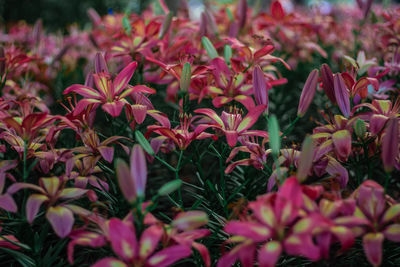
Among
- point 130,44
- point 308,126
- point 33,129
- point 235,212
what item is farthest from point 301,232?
point 308,126

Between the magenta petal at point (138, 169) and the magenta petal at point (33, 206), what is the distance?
19 cm

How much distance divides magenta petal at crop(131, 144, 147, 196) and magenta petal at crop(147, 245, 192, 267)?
0.39 ft

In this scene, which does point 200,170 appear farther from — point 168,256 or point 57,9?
point 57,9

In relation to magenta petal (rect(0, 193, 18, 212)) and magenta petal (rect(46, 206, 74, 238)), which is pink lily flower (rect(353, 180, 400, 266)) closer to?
magenta petal (rect(46, 206, 74, 238))

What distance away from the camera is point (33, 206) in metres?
0.68

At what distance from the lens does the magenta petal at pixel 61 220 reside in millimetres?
654

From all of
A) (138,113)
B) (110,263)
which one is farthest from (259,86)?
(110,263)

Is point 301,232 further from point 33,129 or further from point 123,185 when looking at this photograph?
point 33,129

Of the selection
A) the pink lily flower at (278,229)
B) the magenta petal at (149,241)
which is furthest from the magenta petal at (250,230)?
the magenta petal at (149,241)

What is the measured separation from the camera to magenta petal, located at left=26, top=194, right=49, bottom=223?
26.5 inches

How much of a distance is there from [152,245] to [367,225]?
15.0 inches

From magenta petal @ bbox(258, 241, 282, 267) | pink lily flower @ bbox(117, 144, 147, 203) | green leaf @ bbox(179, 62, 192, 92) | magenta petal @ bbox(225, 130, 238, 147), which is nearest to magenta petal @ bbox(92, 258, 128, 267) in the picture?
pink lily flower @ bbox(117, 144, 147, 203)

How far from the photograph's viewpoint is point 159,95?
6.36 feet

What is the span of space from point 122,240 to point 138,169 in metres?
0.14
